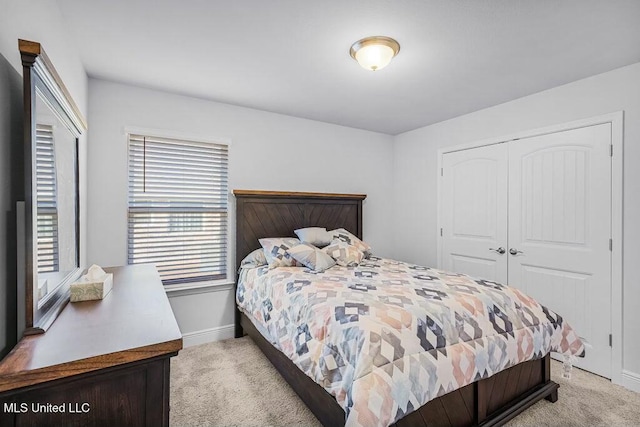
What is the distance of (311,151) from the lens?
3814 mm

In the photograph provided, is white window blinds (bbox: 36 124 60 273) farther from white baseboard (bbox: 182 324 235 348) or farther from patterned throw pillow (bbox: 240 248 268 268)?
white baseboard (bbox: 182 324 235 348)

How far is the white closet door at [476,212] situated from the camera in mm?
3244

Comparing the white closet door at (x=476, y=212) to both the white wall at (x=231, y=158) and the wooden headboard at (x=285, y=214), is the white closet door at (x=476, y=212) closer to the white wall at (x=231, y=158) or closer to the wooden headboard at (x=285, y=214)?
the white wall at (x=231, y=158)

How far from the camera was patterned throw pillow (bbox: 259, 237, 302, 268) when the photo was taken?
2.94m

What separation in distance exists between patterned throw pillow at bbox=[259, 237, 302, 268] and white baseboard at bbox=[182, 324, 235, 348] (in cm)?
94

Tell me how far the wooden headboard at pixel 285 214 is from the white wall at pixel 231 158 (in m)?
0.13

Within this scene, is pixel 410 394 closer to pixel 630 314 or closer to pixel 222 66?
pixel 630 314

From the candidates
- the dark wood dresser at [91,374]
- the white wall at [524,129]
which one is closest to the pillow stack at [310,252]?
the white wall at [524,129]

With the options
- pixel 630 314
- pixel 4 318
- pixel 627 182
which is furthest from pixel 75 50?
pixel 630 314

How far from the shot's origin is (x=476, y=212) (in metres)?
3.47

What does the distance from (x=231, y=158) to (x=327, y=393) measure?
244cm

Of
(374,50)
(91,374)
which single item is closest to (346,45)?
(374,50)

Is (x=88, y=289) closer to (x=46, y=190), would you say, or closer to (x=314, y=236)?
(x=46, y=190)

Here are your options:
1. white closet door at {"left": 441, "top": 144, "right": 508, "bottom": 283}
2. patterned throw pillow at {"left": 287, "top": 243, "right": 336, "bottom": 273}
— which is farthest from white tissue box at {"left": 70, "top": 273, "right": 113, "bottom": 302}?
white closet door at {"left": 441, "top": 144, "right": 508, "bottom": 283}
